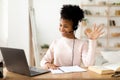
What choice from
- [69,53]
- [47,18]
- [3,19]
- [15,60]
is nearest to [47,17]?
[47,18]

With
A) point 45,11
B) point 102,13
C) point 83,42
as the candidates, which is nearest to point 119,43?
point 102,13

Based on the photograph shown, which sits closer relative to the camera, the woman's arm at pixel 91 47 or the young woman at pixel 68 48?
the woman's arm at pixel 91 47

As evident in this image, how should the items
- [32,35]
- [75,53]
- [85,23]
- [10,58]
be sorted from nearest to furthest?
[10,58], [75,53], [32,35], [85,23]

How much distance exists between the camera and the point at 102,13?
637 cm

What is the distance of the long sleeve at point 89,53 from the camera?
1.83 metres

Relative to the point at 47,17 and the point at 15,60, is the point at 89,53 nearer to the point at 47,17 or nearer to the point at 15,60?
the point at 15,60

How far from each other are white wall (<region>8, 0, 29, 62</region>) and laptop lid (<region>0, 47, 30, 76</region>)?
6.16 feet

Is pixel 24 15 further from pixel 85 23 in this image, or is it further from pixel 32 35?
pixel 85 23

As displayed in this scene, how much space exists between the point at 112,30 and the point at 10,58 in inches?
204

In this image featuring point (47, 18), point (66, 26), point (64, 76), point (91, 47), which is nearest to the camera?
point (64, 76)

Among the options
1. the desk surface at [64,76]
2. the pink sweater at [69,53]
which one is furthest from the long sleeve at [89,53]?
the desk surface at [64,76]

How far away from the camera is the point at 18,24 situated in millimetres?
3514

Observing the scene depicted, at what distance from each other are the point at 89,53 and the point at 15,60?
0.64 m

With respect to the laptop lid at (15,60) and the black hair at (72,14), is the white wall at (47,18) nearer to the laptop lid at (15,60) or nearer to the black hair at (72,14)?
the black hair at (72,14)
